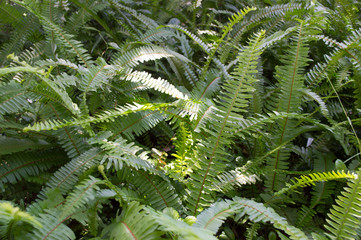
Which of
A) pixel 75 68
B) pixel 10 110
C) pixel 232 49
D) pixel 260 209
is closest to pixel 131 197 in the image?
pixel 260 209

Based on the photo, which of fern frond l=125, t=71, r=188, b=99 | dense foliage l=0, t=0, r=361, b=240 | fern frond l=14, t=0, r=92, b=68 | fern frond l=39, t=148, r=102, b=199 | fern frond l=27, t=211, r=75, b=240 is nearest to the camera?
fern frond l=27, t=211, r=75, b=240

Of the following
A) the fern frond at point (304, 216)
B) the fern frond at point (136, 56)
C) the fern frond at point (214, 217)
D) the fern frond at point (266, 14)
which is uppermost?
the fern frond at point (266, 14)

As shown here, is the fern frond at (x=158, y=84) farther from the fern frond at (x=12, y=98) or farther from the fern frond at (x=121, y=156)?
the fern frond at (x=12, y=98)

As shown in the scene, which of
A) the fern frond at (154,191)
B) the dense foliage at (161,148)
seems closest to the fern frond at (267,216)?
the dense foliage at (161,148)

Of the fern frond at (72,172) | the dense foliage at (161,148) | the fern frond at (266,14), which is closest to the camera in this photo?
the dense foliage at (161,148)

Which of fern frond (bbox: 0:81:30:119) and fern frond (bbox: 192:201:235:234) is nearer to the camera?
fern frond (bbox: 192:201:235:234)

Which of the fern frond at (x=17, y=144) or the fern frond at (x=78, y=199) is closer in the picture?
the fern frond at (x=78, y=199)

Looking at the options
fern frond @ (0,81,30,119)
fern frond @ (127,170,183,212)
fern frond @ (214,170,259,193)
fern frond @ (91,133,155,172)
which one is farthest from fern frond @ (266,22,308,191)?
fern frond @ (0,81,30,119)

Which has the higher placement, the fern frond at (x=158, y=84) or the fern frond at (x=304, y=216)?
the fern frond at (x=158, y=84)

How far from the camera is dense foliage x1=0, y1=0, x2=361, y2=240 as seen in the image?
1.02m

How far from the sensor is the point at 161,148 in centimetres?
160

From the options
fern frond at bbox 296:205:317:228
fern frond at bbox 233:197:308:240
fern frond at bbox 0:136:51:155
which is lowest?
fern frond at bbox 0:136:51:155

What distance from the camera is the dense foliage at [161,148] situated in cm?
102

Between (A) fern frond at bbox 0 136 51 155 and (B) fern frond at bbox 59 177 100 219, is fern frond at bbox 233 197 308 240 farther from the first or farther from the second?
(A) fern frond at bbox 0 136 51 155
